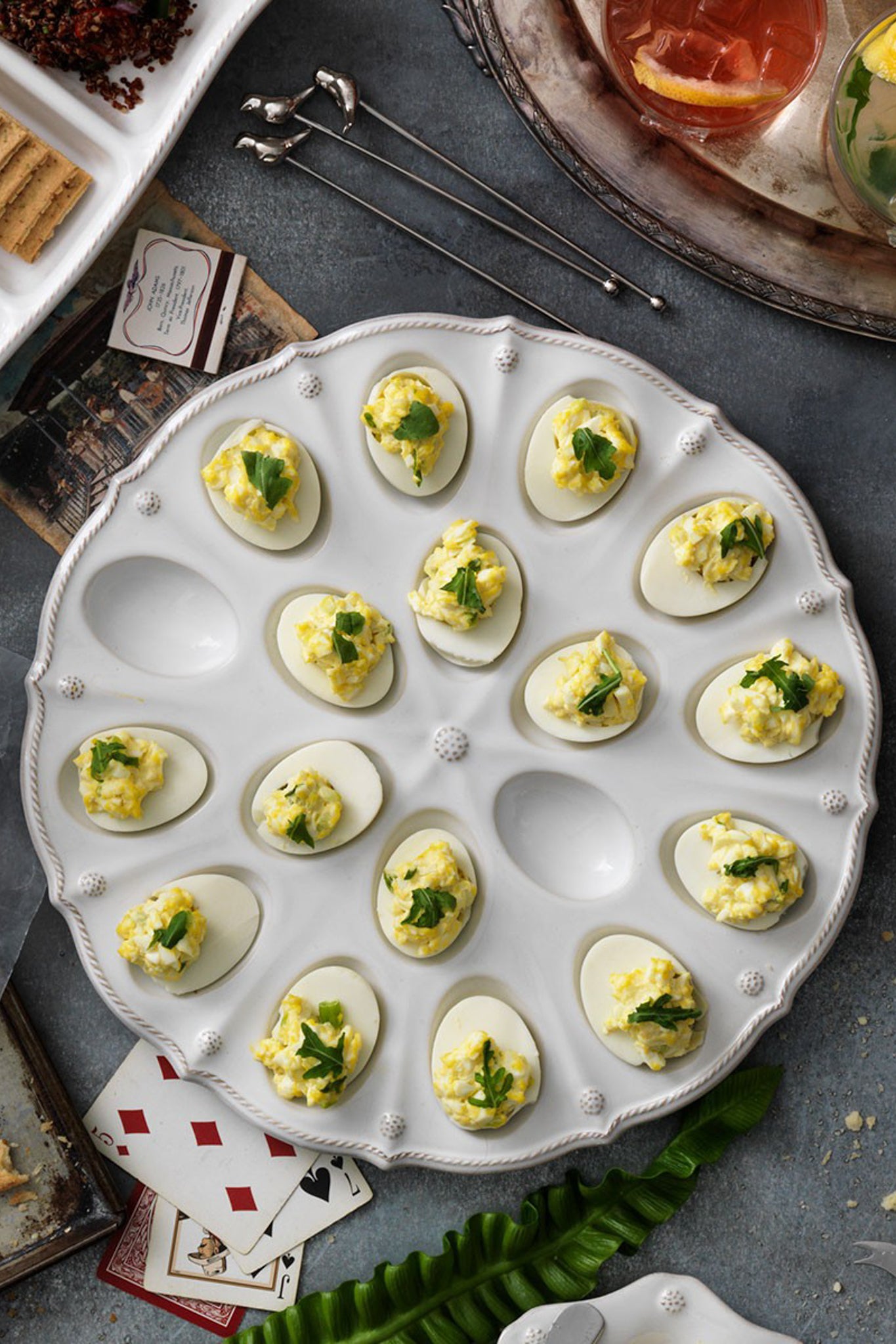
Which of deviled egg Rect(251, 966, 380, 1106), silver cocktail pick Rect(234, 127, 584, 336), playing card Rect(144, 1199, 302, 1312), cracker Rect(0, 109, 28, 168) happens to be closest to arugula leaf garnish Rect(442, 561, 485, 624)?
silver cocktail pick Rect(234, 127, 584, 336)

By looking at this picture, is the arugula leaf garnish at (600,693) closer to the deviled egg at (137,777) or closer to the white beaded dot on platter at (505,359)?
the white beaded dot on platter at (505,359)

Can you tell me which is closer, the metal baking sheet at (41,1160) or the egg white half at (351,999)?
the egg white half at (351,999)

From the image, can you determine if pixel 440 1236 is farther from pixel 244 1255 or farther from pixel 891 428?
pixel 891 428

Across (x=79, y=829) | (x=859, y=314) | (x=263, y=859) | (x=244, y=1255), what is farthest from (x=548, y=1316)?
(x=859, y=314)

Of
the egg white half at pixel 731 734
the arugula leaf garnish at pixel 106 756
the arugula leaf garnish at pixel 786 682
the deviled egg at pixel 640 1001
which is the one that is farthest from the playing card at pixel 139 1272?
the arugula leaf garnish at pixel 786 682

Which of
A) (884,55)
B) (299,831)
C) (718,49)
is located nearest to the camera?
(884,55)

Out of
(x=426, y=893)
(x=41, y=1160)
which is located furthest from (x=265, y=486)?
(x=41, y=1160)

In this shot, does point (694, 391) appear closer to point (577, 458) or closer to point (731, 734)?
point (577, 458)
